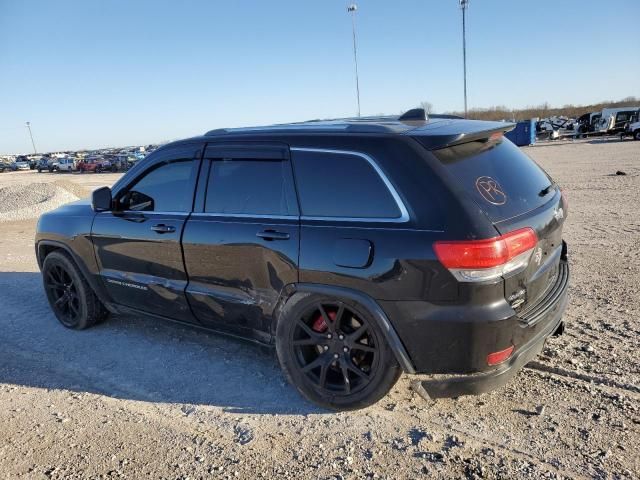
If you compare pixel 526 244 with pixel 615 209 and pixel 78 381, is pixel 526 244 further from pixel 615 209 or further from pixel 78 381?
pixel 615 209

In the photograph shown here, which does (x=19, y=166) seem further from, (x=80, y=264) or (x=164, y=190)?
(x=164, y=190)

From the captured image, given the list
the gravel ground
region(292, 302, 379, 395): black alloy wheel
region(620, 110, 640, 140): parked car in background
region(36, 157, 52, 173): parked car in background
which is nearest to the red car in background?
region(36, 157, 52, 173): parked car in background

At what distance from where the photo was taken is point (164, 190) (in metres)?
4.16

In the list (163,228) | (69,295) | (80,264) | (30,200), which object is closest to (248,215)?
(163,228)

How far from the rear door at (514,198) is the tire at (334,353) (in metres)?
0.84

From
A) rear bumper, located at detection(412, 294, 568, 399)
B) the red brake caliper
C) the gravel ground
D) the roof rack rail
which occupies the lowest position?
the gravel ground

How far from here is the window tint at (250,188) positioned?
341 cm

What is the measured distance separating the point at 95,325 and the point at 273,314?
2.44m

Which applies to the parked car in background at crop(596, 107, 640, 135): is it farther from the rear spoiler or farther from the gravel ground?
the rear spoiler

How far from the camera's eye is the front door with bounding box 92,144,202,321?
395cm

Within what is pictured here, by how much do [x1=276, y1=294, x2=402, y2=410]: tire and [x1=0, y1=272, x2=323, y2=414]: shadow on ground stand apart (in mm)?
217

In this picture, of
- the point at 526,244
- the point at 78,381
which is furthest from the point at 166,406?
the point at 526,244

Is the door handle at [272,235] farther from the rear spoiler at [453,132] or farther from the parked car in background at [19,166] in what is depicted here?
the parked car in background at [19,166]

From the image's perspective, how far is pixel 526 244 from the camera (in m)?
2.87
